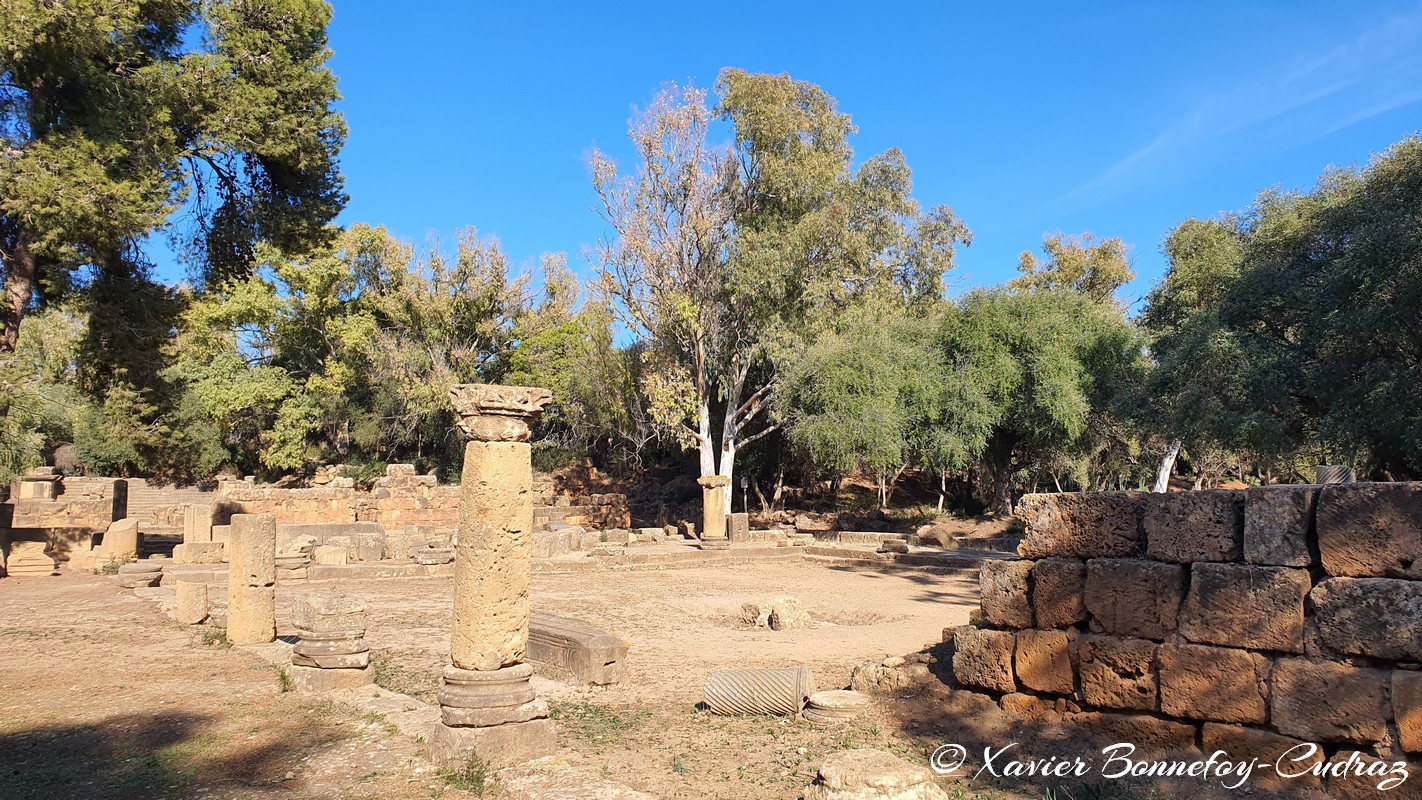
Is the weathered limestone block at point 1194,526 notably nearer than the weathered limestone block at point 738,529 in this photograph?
Yes

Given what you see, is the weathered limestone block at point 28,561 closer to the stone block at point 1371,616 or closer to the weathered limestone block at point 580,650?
the weathered limestone block at point 580,650

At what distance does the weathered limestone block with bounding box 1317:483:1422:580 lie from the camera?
528 cm

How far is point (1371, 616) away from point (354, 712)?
7.63 meters

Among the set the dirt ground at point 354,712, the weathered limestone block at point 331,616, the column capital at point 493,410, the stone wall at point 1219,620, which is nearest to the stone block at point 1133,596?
the stone wall at point 1219,620

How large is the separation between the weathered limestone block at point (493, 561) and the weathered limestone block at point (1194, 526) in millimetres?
4610

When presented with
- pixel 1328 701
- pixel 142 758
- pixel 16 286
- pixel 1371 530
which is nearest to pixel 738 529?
pixel 16 286

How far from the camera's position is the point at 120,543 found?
19.8m

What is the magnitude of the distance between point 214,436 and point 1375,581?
39.5 m

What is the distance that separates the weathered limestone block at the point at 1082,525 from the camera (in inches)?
262

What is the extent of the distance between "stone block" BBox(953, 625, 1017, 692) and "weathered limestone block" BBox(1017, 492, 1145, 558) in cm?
75

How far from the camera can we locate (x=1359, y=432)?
1572 cm

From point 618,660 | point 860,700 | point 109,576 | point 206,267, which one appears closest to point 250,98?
point 206,267

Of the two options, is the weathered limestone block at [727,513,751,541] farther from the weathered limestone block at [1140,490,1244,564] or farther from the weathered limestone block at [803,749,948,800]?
the weathered limestone block at [803,749,948,800]

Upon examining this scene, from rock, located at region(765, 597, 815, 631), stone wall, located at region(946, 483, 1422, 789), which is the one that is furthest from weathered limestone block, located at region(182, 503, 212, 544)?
stone wall, located at region(946, 483, 1422, 789)
